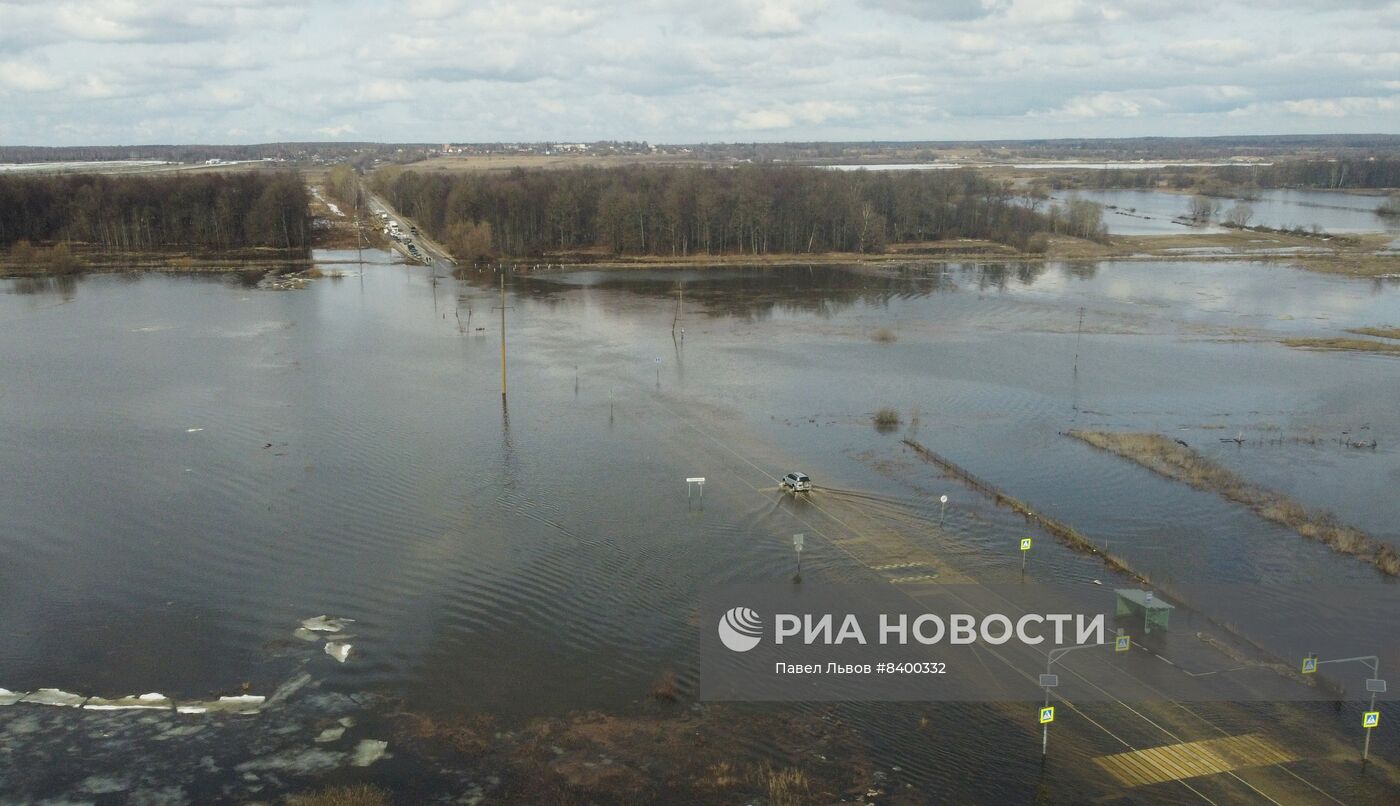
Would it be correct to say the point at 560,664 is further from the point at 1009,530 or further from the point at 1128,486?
the point at 1128,486

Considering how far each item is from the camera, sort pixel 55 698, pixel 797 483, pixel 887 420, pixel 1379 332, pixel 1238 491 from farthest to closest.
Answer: pixel 1379 332
pixel 887 420
pixel 1238 491
pixel 797 483
pixel 55 698

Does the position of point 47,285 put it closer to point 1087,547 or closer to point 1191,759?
point 1087,547

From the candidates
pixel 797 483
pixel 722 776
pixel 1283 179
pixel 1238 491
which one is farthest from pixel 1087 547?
pixel 1283 179

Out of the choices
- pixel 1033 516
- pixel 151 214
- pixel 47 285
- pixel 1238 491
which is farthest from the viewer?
pixel 151 214

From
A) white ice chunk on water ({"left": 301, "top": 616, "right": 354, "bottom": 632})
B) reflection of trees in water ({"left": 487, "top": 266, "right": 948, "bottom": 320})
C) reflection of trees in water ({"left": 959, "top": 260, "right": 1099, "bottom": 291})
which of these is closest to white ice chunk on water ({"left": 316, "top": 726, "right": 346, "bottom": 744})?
white ice chunk on water ({"left": 301, "top": 616, "right": 354, "bottom": 632})

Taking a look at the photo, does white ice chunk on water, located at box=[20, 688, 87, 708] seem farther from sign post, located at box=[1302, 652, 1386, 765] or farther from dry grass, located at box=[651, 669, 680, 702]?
sign post, located at box=[1302, 652, 1386, 765]

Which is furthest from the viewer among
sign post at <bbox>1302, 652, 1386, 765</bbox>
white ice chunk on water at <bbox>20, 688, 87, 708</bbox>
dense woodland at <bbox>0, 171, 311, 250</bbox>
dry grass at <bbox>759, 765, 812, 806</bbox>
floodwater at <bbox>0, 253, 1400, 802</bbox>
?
dense woodland at <bbox>0, 171, 311, 250</bbox>
